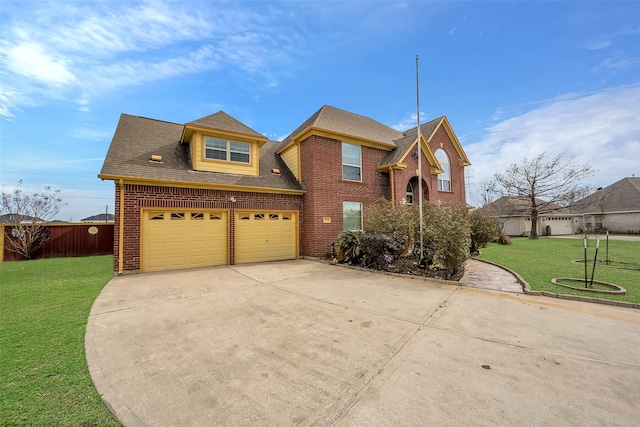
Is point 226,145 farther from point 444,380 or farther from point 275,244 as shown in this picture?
point 444,380

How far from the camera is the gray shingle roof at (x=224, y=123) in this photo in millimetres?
10641

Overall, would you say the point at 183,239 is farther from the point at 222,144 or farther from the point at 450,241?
the point at 450,241

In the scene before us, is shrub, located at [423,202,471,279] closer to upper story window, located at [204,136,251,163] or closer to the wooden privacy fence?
upper story window, located at [204,136,251,163]

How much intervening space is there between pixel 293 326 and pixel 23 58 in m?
10.8

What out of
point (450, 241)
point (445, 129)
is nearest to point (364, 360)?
point (450, 241)

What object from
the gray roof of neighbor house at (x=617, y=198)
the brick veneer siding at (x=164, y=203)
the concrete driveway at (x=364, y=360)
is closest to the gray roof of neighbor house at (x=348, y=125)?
the brick veneer siding at (x=164, y=203)

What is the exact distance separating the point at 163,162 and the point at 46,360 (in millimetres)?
8359

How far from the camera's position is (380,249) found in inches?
348

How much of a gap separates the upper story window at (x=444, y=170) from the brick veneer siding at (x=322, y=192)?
23.1ft

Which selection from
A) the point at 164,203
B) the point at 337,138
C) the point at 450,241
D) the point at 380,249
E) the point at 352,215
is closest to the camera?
the point at 450,241

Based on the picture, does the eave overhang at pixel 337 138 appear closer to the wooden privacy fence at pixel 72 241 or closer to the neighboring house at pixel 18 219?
the wooden privacy fence at pixel 72 241

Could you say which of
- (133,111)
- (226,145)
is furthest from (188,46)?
(133,111)

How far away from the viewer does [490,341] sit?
365 cm

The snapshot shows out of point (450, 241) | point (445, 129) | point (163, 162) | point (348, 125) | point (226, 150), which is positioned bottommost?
point (450, 241)
